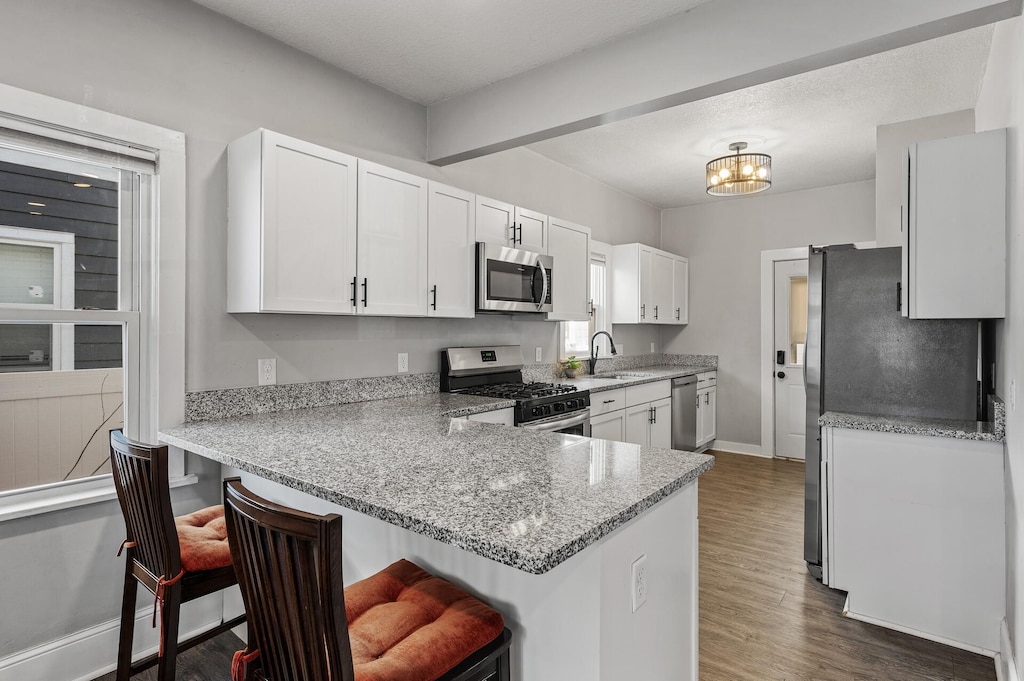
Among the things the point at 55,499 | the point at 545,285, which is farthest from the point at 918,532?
the point at 55,499

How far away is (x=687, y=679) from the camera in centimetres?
157

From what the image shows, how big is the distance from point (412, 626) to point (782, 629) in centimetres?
193

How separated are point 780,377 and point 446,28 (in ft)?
15.3

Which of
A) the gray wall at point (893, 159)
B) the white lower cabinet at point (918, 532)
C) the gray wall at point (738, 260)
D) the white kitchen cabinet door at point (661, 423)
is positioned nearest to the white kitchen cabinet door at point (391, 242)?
the white lower cabinet at point (918, 532)

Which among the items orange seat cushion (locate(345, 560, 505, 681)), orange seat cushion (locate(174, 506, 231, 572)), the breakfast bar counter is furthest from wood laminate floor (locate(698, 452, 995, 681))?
orange seat cushion (locate(174, 506, 231, 572))

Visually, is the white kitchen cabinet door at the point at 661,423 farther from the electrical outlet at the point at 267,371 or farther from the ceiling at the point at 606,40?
the electrical outlet at the point at 267,371

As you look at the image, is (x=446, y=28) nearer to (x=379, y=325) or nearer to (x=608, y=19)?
(x=608, y=19)

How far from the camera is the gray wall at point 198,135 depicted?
1899 mm

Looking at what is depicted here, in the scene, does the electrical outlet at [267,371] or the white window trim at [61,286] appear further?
the electrical outlet at [267,371]

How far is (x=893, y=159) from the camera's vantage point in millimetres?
3660

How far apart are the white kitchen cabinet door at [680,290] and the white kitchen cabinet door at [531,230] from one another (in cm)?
246

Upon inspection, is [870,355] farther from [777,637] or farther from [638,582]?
[638,582]

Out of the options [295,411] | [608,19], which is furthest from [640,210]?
[295,411]

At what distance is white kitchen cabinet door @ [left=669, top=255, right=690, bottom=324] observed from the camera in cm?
582
